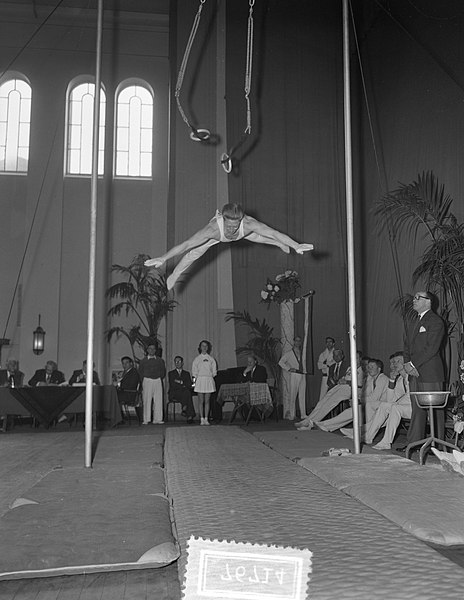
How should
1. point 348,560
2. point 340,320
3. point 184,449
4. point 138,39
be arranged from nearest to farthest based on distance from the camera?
point 348,560 → point 184,449 → point 340,320 → point 138,39

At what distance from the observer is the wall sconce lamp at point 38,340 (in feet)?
43.8

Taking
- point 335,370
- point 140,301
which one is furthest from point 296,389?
point 140,301

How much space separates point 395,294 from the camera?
1177cm

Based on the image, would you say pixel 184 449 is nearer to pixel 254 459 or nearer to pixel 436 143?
pixel 254 459

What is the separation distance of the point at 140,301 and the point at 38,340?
2.53 meters

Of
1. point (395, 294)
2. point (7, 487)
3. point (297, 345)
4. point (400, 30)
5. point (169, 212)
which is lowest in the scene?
point (7, 487)

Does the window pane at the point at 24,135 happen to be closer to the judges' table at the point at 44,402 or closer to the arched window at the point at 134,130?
the arched window at the point at 134,130

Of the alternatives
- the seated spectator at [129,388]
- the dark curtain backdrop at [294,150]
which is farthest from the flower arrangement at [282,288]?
the seated spectator at [129,388]

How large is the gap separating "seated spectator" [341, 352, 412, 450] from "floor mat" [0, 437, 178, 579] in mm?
3158

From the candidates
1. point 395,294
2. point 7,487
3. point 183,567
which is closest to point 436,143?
point 395,294

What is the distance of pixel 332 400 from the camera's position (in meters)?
8.58

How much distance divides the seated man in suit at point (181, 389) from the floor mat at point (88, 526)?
6638mm

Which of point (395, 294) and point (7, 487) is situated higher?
point (395, 294)

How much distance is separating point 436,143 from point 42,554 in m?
9.80
